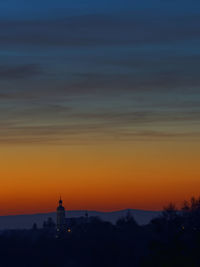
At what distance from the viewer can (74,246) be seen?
6850 inches

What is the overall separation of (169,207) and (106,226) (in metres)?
70.4

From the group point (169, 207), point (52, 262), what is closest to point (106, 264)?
point (169, 207)

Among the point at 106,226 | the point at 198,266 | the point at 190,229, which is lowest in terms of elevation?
the point at 198,266

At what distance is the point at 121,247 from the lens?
5689 inches

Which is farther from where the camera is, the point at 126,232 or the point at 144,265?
the point at 126,232

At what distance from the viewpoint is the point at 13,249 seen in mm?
177500

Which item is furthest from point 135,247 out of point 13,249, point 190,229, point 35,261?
point 13,249

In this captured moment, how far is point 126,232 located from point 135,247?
1334 inches

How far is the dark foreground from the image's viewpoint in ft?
270

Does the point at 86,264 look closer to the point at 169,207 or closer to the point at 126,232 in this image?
the point at 169,207

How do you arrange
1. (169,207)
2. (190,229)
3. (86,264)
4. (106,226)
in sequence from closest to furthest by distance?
(190,229) < (169,207) < (86,264) < (106,226)

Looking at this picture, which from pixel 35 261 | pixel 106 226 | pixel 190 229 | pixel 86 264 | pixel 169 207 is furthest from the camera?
pixel 106 226

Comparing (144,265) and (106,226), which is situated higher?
(106,226)

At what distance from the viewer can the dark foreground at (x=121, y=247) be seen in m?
82.4
